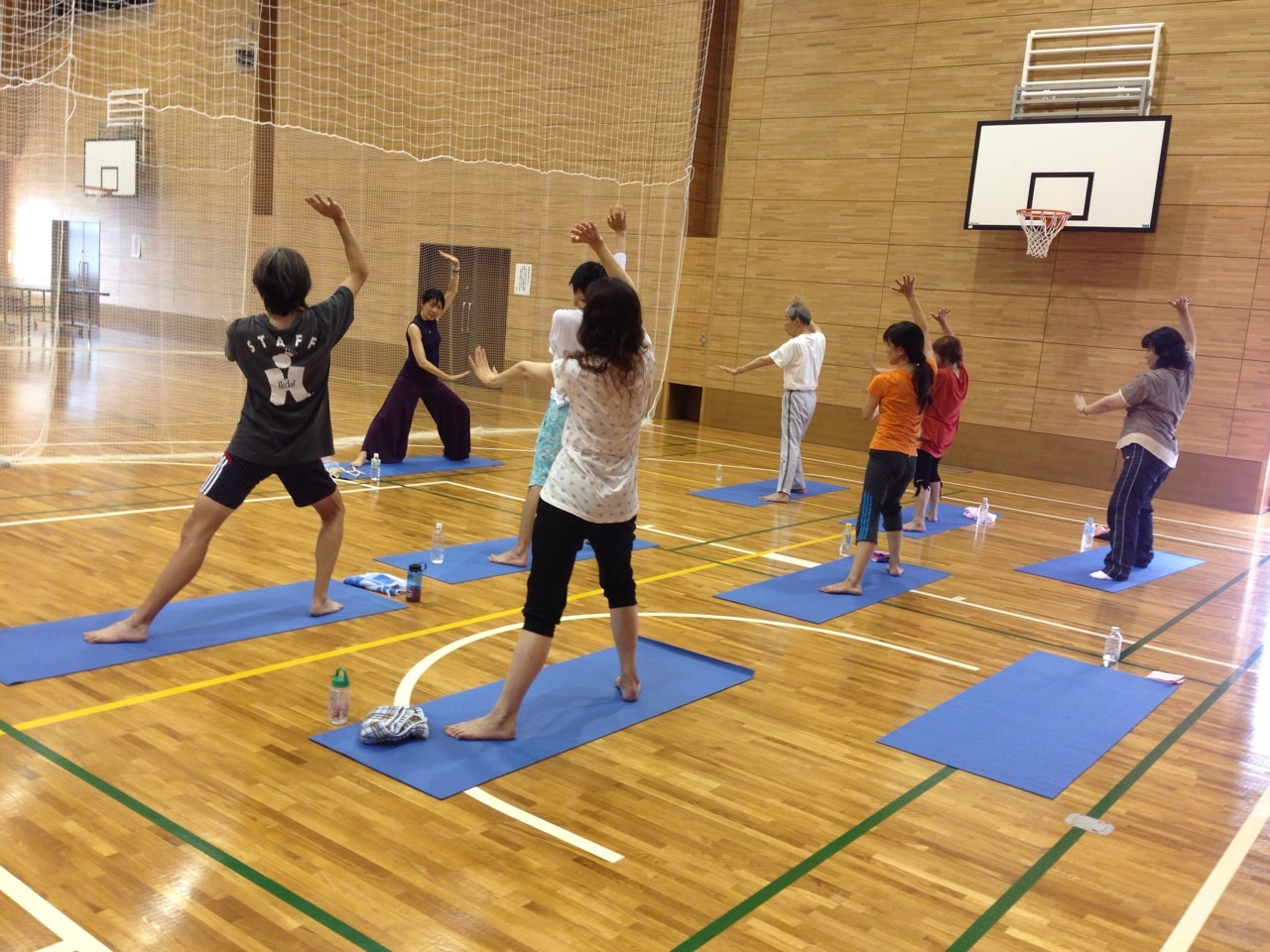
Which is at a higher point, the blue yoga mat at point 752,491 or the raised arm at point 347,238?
the raised arm at point 347,238

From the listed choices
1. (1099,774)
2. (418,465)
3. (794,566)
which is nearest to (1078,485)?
(794,566)

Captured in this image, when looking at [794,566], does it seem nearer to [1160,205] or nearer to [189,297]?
[189,297]

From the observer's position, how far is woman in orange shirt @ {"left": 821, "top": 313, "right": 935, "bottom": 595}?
5.78 metres

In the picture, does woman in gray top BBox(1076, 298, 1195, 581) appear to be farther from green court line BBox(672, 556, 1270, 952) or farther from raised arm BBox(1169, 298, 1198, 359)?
green court line BBox(672, 556, 1270, 952)

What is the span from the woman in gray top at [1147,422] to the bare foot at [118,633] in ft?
18.7

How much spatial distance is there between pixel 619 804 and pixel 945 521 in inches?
249

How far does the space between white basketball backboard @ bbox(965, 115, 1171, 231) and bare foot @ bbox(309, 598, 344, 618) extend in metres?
9.43

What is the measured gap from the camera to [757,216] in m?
13.8

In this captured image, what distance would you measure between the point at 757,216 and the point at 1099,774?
11.0 m

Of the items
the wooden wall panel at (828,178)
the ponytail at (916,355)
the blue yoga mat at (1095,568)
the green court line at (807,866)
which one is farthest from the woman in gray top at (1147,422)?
the wooden wall panel at (828,178)

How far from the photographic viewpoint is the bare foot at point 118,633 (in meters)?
4.23

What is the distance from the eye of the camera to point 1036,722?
4305 millimetres

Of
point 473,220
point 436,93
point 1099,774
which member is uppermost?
point 436,93

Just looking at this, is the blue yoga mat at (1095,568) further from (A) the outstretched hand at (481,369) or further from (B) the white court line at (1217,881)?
(A) the outstretched hand at (481,369)
